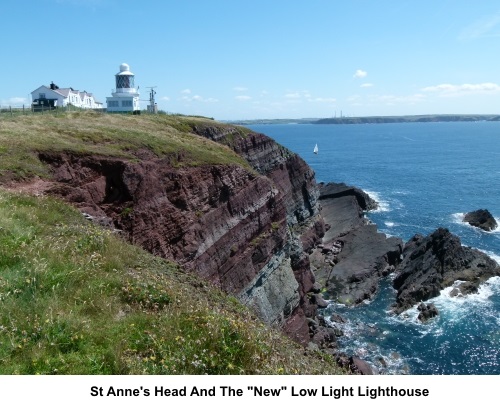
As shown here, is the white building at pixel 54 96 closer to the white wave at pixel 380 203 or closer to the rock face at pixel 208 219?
the rock face at pixel 208 219

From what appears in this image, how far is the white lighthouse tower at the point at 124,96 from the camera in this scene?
64438mm

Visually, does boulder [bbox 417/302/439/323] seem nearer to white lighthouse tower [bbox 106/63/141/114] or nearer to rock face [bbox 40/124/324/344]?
rock face [bbox 40/124/324/344]

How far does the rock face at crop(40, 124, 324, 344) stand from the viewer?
81.0 feet

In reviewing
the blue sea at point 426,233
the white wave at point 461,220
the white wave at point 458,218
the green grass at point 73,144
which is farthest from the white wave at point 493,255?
the green grass at point 73,144

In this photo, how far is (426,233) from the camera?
64000mm

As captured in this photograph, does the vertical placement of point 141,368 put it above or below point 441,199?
above

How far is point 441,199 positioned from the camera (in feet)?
276

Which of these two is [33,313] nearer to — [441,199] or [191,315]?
[191,315]

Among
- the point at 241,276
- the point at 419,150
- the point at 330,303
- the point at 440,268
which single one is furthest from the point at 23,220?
the point at 419,150

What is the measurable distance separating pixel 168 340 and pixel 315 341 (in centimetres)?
2984

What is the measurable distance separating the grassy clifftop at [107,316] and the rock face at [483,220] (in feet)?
206

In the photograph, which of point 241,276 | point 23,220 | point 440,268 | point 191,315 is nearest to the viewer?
point 191,315

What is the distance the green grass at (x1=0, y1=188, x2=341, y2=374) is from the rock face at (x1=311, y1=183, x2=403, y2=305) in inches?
1468

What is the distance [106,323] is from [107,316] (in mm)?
240
